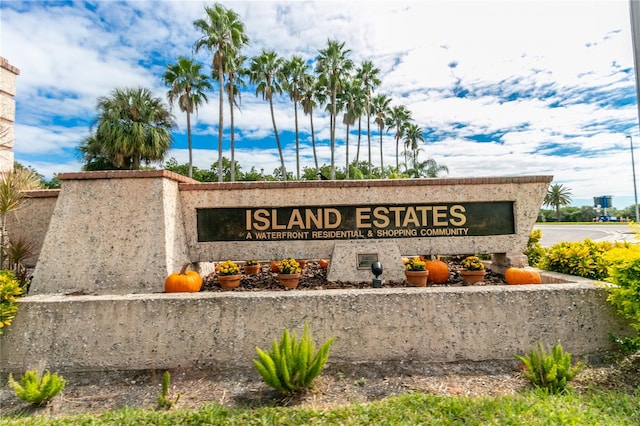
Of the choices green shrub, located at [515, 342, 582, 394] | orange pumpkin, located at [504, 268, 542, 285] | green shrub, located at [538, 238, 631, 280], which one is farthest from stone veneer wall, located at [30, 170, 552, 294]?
green shrub, located at [515, 342, 582, 394]

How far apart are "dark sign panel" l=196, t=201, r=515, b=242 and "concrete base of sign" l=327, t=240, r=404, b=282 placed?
15cm

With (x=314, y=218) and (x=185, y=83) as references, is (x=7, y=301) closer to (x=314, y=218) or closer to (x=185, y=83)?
(x=314, y=218)

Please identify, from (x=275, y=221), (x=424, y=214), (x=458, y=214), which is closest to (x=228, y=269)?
(x=275, y=221)

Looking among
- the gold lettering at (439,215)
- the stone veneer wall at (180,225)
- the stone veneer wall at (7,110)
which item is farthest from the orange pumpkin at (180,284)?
the gold lettering at (439,215)

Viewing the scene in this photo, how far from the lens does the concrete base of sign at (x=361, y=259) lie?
5.46m

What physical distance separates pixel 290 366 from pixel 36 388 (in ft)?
7.88

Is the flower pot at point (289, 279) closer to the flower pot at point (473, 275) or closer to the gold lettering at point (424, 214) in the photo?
the gold lettering at point (424, 214)

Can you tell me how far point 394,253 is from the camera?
5.59 metres

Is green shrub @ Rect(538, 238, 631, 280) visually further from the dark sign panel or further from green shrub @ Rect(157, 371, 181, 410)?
green shrub @ Rect(157, 371, 181, 410)

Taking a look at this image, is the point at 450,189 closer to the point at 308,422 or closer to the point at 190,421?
the point at 308,422

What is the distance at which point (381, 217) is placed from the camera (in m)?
5.67

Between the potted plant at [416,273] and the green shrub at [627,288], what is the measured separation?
7.15ft

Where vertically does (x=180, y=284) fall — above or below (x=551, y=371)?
above

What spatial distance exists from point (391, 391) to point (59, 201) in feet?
17.1
